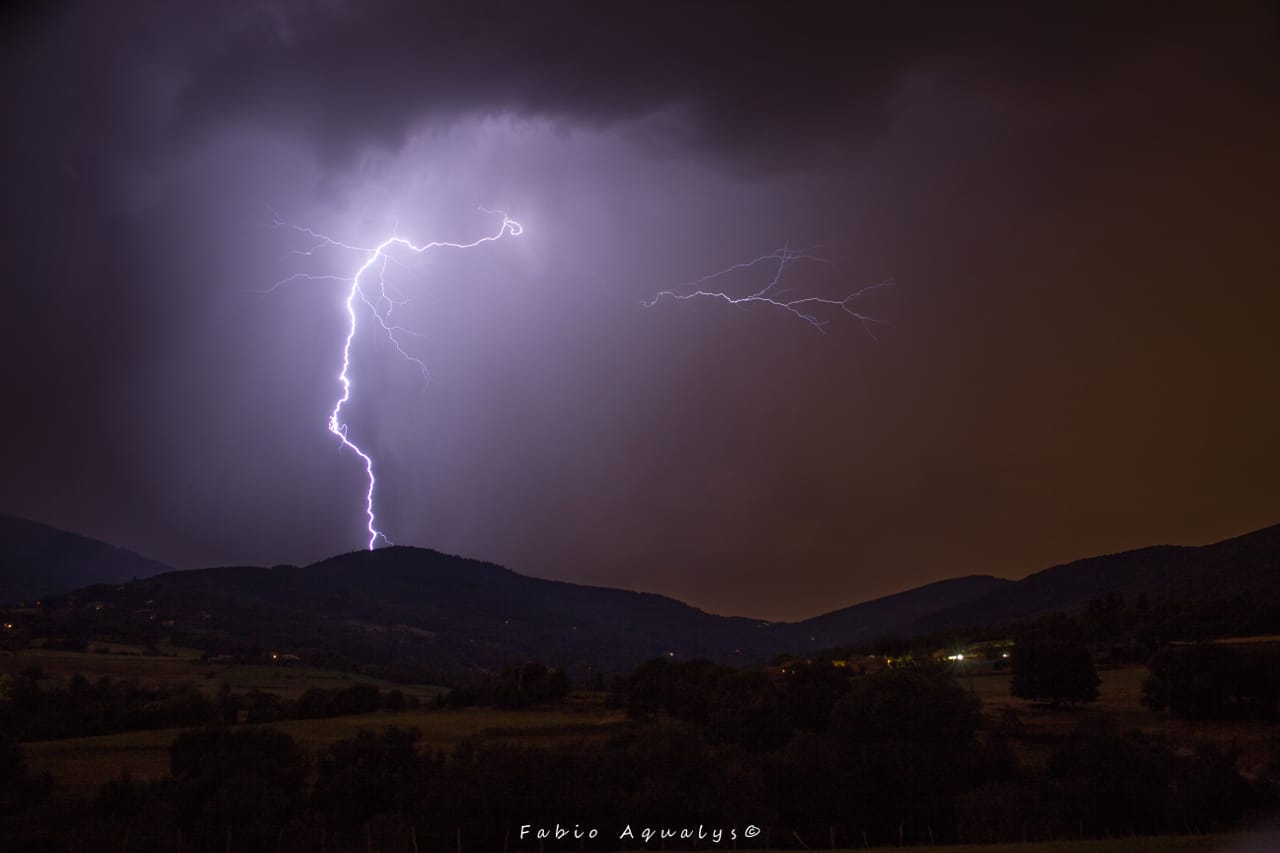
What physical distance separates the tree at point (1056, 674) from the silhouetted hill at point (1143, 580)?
1103 inches

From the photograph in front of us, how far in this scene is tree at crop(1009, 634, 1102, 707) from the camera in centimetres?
4084

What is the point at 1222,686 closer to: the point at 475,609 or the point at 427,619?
the point at 427,619

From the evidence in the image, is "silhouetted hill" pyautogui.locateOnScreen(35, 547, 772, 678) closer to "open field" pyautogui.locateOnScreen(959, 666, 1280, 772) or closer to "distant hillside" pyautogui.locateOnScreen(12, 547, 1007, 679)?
"distant hillside" pyautogui.locateOnScreen(12, 547, 1007, 679)

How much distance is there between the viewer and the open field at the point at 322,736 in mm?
29219

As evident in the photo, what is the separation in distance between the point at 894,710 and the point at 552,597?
139 m

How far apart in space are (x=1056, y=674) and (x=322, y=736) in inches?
1312

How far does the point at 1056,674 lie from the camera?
41.0 metres

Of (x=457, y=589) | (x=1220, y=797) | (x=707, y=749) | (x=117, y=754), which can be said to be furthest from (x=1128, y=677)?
(x=457, y=589)

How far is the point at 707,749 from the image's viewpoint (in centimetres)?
2398

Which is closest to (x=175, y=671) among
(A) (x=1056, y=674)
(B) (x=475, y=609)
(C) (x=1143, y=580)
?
(A) (x=1056, y=674)

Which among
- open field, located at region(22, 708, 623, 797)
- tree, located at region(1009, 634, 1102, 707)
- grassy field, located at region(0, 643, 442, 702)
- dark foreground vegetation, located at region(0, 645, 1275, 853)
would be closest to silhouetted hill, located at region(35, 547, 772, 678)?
grassy field, located at region(0, 643, 442, 702)

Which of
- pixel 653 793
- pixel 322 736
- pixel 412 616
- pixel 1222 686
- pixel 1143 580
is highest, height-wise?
pixel 412 616

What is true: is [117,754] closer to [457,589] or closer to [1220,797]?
[1220,797]

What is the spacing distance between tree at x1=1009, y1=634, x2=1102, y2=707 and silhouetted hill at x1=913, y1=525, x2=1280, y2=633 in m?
28.0
